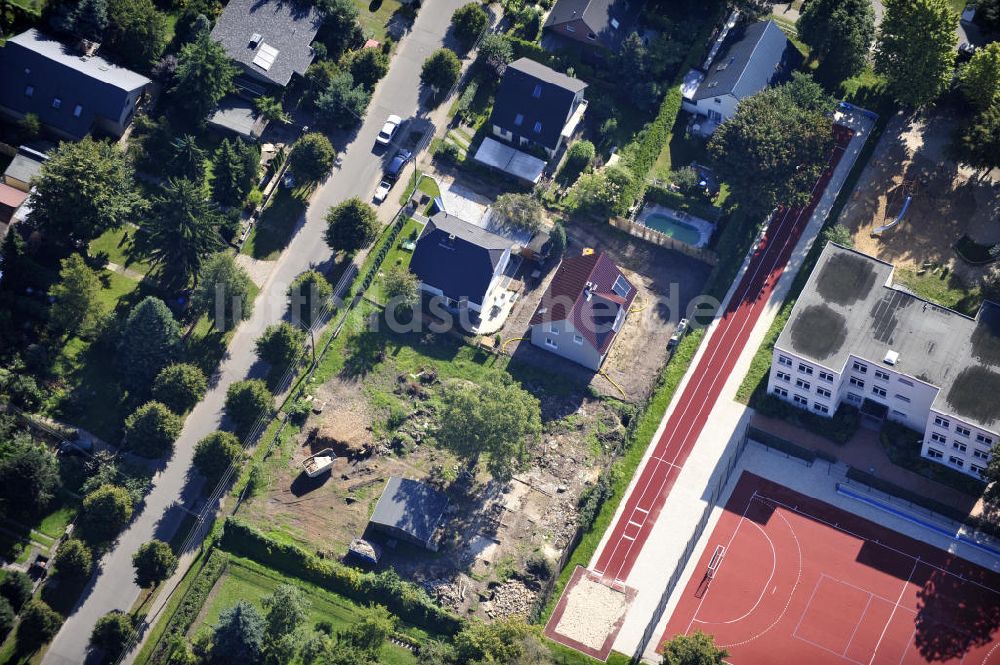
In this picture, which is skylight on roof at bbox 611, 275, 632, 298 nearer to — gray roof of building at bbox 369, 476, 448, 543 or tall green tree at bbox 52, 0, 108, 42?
gray roof of building at bbox 369, 476, 448, 543

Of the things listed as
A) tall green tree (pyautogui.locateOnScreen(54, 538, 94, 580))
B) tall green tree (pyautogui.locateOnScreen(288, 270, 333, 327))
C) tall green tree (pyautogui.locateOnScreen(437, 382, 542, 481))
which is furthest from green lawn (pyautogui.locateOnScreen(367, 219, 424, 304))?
tall green tree (pyautogui.locateOnScreen(54, 538, 94, 580))

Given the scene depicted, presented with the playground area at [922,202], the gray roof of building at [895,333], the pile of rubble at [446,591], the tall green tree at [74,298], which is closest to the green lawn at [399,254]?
the tall green tree at [74,298]

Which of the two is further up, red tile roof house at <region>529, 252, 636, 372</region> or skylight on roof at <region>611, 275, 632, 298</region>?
skylight on roof at <region>611, 275, 632, 298</region>

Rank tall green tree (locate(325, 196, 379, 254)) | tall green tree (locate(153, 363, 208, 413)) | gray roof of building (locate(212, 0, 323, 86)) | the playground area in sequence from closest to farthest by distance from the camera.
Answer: tall green tree (locate(153, 363, 208, 413))
the playground area
tall green tree (locate(325, 196, 379, 254))
gray roof of building (locate(212, 0, 323, 86))

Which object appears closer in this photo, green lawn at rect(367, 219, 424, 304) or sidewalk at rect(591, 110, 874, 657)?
sidewalk at rect(591, 110, 874, 657)

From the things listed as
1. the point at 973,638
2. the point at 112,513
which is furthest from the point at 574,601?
the point at 112,513

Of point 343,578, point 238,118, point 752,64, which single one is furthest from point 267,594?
point 752,64

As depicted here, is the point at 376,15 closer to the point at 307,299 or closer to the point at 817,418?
the point at 307,299
